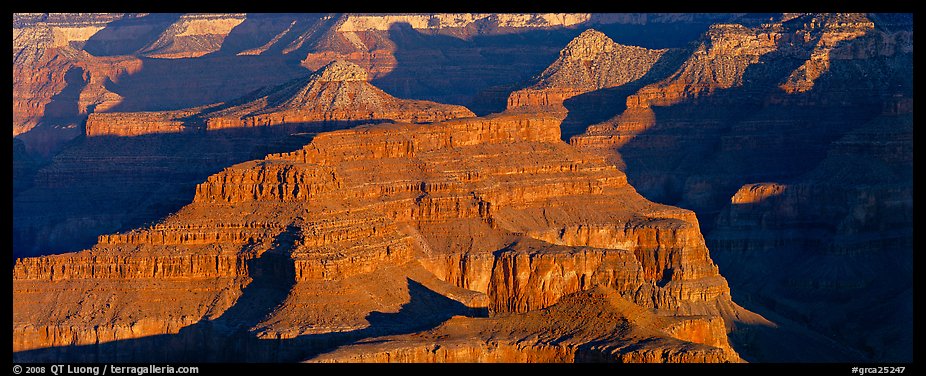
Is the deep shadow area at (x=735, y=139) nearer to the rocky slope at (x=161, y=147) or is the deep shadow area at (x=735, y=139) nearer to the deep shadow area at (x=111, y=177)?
the rocky slope at (x=161, y=147)

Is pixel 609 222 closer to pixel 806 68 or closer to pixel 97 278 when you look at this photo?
pixel 97 278

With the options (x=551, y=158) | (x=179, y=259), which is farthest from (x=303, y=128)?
(x=179, y=259)

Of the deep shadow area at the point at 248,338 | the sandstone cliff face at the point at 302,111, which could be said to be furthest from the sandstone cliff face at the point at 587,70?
the deep shadow area at the point at 248,338

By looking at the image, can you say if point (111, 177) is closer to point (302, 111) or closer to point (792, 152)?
point (302, 111)

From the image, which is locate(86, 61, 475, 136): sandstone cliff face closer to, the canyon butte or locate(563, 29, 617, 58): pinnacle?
the canyon butte

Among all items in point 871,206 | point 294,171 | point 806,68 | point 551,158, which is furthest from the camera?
point 806,68

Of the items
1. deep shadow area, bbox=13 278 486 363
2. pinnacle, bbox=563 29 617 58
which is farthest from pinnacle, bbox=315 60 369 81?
deep shadow area, bbox=13 278 486 363

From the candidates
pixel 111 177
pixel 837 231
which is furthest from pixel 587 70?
pixel 837 231
